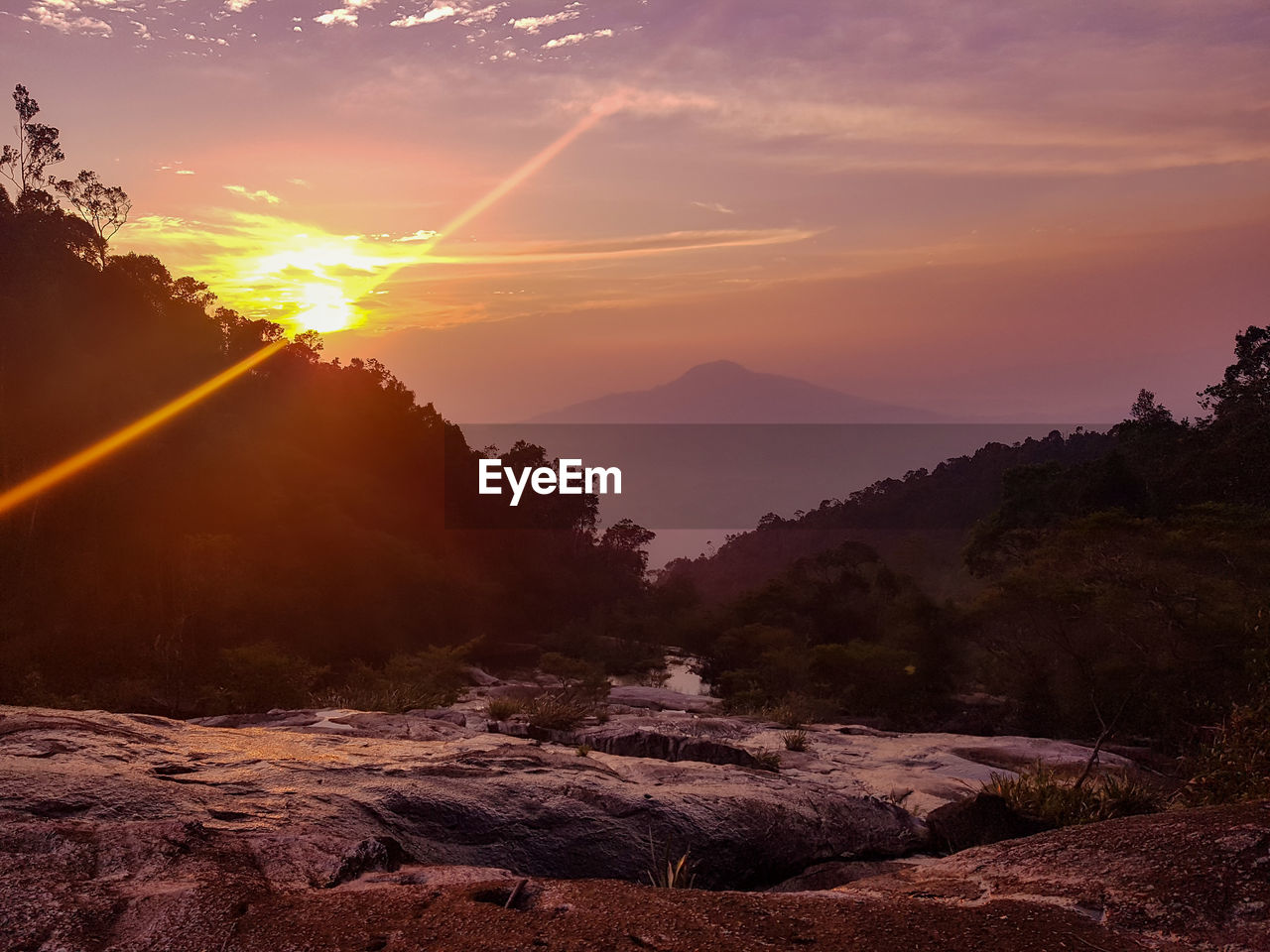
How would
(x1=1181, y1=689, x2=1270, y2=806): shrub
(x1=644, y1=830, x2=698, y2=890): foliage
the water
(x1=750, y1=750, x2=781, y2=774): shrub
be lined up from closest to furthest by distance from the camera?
(x1=644, y1=830, x2=698, y2=890): foliage
(x1=1181, y1=689, x2=1270, y2=806): shrub
(x1=750, y1=750, x2=781, y2=774): shrub
the water

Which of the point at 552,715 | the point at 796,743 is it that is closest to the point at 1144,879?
the point at 796,743

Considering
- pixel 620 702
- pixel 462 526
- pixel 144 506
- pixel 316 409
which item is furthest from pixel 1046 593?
pixel 316 409

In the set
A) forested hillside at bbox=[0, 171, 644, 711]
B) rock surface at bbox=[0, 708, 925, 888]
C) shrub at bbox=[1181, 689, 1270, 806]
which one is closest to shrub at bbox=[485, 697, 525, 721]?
rock surface at bbox=[0, 708, 925, 888]

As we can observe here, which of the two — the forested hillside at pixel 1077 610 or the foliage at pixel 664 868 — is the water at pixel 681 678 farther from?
the foliage at pixel 664 868

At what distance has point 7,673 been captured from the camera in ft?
65.2

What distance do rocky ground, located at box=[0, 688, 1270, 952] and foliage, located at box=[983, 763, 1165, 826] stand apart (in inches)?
47.8

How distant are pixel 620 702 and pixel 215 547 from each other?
15.3 meters

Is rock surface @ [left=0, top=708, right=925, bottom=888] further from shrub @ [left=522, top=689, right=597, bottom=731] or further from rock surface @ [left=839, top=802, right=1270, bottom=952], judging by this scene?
shrub @ [left=522, top=689, right=597, bottom=731]

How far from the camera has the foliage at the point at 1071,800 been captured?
8.81 m

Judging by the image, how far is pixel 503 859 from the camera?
7203mm

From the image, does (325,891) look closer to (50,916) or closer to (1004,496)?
(50,916)

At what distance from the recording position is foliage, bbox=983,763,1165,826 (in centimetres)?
881

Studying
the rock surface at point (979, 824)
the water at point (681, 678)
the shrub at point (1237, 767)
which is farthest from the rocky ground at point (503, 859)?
the water at point (681, 678)

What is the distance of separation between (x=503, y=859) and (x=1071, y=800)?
18.9 ft
